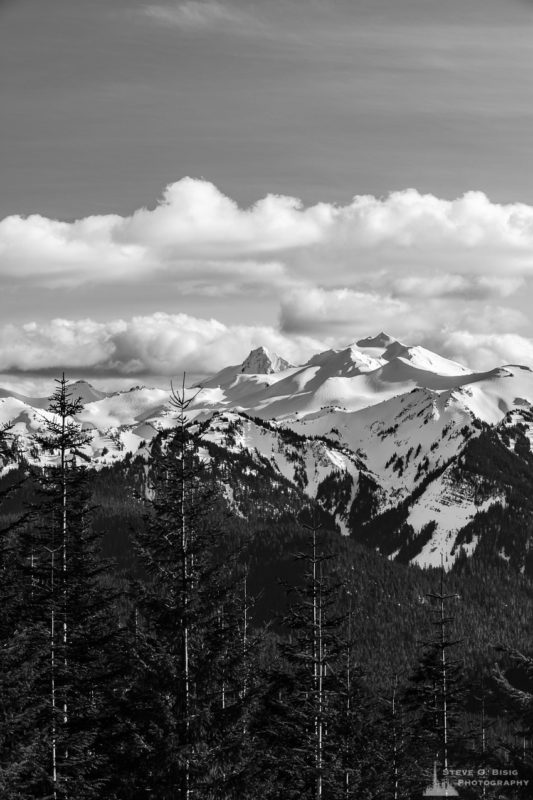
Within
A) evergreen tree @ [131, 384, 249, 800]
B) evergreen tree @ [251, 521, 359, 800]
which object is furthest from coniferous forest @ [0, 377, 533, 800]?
evergreen tree @ [251, 521, 359, 800]

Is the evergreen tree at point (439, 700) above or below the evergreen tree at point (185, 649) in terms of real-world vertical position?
below

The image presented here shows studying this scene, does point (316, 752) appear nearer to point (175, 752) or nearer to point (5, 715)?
point (175, 752)

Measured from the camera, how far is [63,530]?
127 feet

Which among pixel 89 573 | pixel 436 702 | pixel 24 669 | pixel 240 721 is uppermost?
pixel 89 573

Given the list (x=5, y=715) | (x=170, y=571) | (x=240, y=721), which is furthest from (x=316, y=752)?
(x=5, y=715)

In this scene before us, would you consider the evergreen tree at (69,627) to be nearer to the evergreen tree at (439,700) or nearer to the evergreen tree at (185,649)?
the evergreen tree at (185,649)

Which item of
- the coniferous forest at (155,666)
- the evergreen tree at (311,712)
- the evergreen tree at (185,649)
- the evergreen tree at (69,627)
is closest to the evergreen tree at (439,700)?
the evergreen tree at (311,712)

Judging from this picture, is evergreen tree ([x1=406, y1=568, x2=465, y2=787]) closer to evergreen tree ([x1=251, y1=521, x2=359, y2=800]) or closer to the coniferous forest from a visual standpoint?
evergreen tree ([x1=251, y1=521, x2=359, y2=800])

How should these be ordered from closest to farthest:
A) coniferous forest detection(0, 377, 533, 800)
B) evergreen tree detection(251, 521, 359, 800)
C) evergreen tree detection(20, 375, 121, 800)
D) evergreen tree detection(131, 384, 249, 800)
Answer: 1. coniferous forest detection(0, 377, 533, 800)
2. evergreen tree detection(131, 384, 249, 800)
3. evergreen tree detection(20, 375, 121, 800)
4. evergreen tree detection(251, 521, 359, 800)

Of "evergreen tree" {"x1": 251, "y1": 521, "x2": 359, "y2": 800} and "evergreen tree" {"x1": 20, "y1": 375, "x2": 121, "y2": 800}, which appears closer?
"evergreen tree" {"x1": 20, "y1": 375, "x2": 121, "y2": 800}

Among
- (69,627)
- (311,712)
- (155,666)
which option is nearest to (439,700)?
(311,712)

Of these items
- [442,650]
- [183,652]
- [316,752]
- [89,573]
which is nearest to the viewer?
[183,652]

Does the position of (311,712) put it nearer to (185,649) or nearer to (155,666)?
(185,649)

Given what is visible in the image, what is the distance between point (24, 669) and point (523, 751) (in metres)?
16.0
